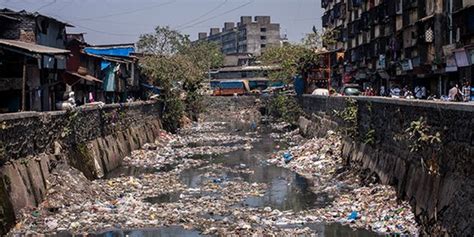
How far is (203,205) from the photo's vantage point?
17172 millimetres

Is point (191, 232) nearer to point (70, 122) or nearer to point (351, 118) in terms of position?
point (70, 122)

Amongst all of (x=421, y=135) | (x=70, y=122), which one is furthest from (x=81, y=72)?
(x=421, y=135)

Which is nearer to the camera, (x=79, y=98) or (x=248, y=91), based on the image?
(x=79, y=98)

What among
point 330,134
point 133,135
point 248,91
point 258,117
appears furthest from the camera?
point 248,91

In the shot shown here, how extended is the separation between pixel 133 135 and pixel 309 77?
23019 millimetres

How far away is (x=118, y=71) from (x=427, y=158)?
35345 mm

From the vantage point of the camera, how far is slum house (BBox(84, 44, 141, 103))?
4416 centimetres

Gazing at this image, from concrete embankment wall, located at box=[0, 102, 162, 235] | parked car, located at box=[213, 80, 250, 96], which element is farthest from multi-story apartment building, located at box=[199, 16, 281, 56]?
concrete embankment wall, located at box=[0, 102, 162, 235]

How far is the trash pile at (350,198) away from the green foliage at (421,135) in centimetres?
140

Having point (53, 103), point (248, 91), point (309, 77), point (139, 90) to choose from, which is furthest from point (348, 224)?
point (248, 91)

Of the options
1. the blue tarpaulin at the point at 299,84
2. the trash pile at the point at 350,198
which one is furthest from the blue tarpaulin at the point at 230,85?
the trash pile at the point at 350,198

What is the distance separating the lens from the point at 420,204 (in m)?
12.5

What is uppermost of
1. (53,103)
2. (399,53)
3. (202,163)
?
(399,53)

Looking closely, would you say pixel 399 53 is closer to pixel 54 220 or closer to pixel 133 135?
pixel 133 135
